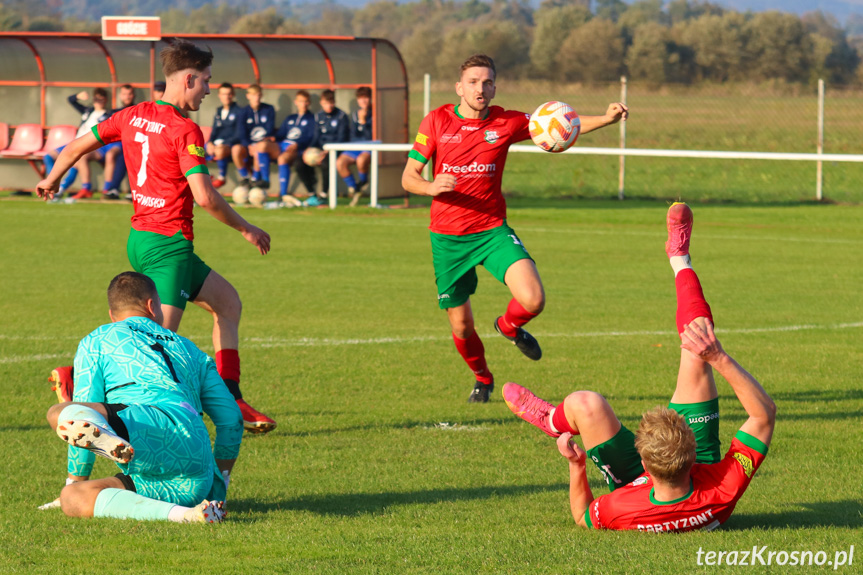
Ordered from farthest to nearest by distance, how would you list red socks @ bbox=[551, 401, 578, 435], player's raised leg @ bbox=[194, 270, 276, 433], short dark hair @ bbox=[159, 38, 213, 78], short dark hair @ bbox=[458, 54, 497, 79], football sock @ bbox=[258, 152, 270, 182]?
football sock @ bbox=[258, 152, 270, 182] → short dark hair @ bbox=[458, 54, 497, 79] → player's raised leg @ bbox=[194, 270, 276, 433] → short dark hair @ bbox=[159, 38, 213, 78] → red socks @ bbox=[551, 401, 578, 435]

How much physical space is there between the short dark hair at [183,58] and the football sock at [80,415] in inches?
102

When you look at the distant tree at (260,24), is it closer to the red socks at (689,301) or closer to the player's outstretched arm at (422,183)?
the player's outstretched arm at (422,183)

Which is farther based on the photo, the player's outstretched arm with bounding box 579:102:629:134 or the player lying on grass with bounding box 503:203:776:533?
the player's outstretched arm with bounding box 579:102:629:134

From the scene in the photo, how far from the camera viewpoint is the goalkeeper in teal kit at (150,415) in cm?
479

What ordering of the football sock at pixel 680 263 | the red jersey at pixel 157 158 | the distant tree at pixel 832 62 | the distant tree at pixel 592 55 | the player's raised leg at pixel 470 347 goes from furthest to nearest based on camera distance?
the distant tree at pixel 592 55 → the distant tree at pixel 832 62 → the player's raised leg at pixel 470 347 → the red jersey at pixel 157 158 → the football sock at pixel 680 263

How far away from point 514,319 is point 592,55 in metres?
63.6

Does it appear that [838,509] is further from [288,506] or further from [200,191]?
[200,191]

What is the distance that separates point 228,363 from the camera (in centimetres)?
721

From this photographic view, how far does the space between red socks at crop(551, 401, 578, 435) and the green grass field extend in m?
0.39

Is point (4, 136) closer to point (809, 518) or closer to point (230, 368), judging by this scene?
point (230, 368)

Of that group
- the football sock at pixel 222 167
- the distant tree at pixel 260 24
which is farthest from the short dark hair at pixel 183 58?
the distant tree at pixel 260 24

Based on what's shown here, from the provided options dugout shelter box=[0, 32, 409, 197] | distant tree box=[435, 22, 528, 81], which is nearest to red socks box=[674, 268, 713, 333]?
dugout shelter box=[0, 32, 409, 197]

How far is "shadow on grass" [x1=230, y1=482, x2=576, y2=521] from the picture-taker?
5.37 metres

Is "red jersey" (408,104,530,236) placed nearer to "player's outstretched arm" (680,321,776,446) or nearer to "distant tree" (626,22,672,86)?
"player's outstretched arm" (680,321,776,446)
